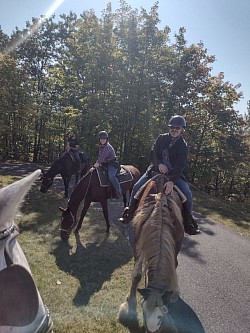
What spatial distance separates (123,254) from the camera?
6.01 meters

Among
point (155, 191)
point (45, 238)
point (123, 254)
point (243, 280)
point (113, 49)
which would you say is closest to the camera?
point (155, 191)

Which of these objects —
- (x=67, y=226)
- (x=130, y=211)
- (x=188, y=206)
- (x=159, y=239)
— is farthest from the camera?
(x=67, y=226)

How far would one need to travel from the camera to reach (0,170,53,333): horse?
924mm

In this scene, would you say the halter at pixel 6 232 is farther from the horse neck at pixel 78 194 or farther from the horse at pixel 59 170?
the horse at pixel 59 170

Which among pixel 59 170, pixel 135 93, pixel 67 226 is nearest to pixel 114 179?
pixel 67 226

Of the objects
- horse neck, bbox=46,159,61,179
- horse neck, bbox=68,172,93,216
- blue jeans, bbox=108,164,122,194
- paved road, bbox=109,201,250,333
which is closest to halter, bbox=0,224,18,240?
paved road, bbox=109,201,250,333

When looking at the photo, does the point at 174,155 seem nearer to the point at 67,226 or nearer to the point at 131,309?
the point at 131,309

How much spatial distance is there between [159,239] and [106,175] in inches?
171

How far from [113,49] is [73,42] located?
2824 millimetres

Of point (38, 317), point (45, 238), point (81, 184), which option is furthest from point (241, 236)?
point (38, 317)

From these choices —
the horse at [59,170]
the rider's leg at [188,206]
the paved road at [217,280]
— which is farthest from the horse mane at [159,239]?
the horse at [59,170]

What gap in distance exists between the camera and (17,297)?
3.16 ft

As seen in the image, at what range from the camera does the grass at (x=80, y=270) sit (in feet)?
12.5

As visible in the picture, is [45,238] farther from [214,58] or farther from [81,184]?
[214,58]
